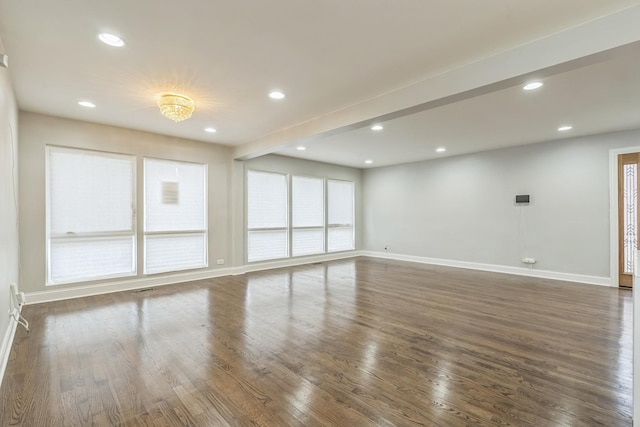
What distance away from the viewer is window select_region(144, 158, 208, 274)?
5398 mm

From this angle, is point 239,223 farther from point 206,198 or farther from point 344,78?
point 344,78

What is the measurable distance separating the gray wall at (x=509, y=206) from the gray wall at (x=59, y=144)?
16.8 ft

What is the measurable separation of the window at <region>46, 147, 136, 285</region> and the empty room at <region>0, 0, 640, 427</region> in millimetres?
31

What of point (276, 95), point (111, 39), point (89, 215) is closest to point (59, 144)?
point (89, 215)

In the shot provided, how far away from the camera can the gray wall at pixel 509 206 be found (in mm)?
5492

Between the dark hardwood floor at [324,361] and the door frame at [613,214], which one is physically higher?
the door frame at [613,214]

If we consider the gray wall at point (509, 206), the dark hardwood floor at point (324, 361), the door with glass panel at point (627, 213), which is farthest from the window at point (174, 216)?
the door with glass panel at point (627, 213)

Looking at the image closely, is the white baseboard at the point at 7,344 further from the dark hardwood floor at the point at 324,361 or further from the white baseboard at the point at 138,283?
the white baseboard at the point at 138,283

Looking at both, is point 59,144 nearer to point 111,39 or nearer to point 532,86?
point 111,39

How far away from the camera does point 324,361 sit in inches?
102

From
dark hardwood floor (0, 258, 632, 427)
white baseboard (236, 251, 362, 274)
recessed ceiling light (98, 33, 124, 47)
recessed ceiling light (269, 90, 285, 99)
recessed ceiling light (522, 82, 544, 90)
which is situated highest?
recessed ceiling light (269, 90, 285, 99)

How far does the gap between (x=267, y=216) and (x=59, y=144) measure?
13.0 ft

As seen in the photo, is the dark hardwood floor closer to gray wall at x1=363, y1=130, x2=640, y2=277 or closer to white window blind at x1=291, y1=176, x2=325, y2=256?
gray wall at x1=363, y1=130, x2=640, y2=277

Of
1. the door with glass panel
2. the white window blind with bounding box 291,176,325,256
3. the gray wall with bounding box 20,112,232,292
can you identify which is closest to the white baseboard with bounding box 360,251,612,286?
the door with glass panel
